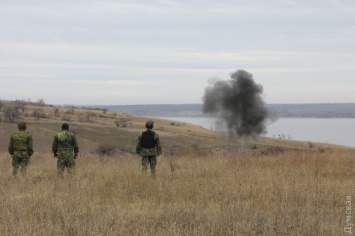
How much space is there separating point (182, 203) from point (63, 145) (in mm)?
5140

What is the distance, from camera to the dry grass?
5387 millimetres

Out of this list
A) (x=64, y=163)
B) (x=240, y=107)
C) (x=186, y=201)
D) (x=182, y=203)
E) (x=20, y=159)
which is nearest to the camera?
(x=182, y=203)

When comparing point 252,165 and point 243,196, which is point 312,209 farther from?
point 252,165

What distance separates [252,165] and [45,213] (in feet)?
24.5

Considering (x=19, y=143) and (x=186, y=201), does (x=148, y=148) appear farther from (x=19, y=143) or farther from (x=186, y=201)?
(x=186, y=201)

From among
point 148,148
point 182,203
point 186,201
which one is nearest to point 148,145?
point 148,148

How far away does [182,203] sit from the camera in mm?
6934

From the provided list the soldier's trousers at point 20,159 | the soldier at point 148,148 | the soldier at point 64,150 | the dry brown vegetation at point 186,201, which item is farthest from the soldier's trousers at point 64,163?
the soldier at point 148,148

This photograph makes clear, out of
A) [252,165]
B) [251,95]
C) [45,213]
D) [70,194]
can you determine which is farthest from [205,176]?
[251,95]

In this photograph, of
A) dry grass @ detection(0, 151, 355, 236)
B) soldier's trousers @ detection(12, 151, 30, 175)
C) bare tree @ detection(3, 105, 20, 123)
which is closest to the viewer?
dry grass @ detection(0, 151, 355, 236)

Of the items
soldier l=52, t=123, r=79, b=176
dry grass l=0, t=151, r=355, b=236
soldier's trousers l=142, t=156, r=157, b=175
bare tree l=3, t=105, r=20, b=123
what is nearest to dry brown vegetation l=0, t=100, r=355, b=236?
dry grass l=0, t=151, r=355, b=236

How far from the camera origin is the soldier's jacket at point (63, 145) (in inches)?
427

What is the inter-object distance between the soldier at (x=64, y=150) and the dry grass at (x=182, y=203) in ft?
1.08

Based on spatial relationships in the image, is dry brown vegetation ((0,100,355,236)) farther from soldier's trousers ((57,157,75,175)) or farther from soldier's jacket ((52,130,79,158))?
soldier's jacket ((52,130,79,158))
